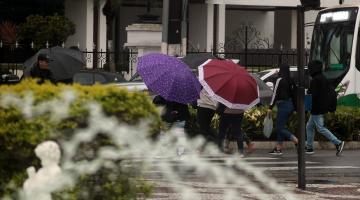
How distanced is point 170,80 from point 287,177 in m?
2.28

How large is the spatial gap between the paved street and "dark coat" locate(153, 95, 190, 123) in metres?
0.86

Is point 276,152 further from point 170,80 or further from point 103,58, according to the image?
point 103,58

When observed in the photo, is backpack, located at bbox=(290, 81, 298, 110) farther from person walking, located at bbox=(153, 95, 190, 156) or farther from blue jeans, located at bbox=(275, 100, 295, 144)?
person walking, located at bbox=(153, 95, 190, 156)

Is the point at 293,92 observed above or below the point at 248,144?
above

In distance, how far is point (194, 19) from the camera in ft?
152

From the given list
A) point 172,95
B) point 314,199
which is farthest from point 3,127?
point 172,95

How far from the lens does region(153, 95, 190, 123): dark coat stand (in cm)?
1334

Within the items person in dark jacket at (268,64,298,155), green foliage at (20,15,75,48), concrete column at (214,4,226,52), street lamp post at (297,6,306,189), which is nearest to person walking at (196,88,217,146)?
person in dark jacket at (268,64,298,155)

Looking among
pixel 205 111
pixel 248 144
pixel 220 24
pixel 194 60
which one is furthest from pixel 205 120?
pixel 220 24

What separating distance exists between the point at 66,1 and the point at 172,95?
98.3 feet

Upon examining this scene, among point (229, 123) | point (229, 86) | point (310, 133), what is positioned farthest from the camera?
point (310, 133)

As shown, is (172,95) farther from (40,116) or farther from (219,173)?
(40,116)

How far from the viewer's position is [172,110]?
44.2 feet

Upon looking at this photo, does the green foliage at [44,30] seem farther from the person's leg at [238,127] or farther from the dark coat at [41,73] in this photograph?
the dark coat at [41,73]
